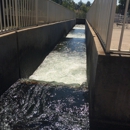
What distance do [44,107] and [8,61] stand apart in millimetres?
1782

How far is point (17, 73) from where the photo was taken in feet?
16.8

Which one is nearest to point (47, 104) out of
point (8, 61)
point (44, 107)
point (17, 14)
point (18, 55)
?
point (44, 107)

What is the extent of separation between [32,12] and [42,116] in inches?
204

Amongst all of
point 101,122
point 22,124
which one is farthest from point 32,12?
point 101,122

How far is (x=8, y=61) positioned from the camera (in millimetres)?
4469

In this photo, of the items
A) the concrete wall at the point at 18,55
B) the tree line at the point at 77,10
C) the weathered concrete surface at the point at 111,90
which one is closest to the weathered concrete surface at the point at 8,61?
the concrete wall at the point at 18,55

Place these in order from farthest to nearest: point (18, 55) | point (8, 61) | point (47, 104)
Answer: point (18, 55) < point (8, 61) < point (47, 104)

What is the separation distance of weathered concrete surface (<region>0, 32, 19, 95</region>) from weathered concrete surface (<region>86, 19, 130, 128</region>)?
8.62ft

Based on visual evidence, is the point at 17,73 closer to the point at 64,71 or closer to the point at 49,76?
the point at 49,76

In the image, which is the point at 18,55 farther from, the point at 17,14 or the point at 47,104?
the point at 47,104

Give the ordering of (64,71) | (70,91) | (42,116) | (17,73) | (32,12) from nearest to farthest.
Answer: (42,116) < (70,91) < (17,73) < (64,71) < (32,12)

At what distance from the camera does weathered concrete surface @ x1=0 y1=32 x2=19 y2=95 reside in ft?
13.7

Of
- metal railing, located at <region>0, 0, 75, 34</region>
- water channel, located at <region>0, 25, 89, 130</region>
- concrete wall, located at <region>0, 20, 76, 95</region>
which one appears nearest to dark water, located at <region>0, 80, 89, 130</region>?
water channel, located at <region>0, 25, 89, 130</region>

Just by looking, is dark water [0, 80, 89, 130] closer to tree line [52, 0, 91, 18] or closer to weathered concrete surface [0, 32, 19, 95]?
weathered concrete surface [0, 32, 19, 95]
